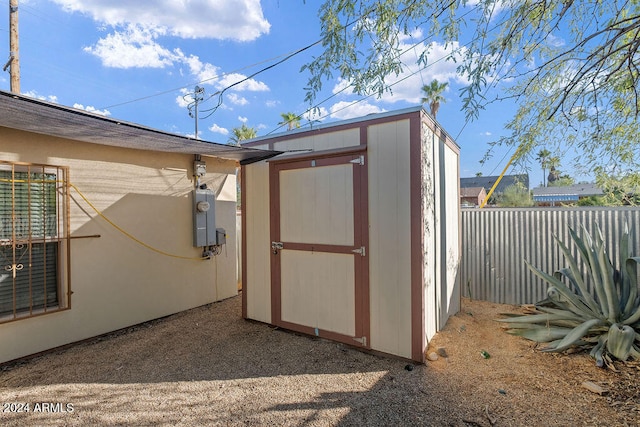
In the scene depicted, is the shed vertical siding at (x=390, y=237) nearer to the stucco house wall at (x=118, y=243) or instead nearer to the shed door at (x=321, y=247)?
the shed door at (x=321, y=247)

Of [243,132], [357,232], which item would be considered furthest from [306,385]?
[243,132]

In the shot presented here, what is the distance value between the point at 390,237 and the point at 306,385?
5.10 ft

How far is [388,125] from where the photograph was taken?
300 centimetres

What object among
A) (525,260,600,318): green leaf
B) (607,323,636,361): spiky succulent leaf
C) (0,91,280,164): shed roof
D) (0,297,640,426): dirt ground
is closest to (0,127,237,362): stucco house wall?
(0,91,280,164): shed roof

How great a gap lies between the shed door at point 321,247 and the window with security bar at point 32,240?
239cm

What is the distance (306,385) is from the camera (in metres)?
2.50

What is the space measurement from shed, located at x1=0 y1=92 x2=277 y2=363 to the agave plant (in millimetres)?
3732

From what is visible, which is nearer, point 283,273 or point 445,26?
point 445,26

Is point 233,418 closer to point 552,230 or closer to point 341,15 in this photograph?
point 341,15

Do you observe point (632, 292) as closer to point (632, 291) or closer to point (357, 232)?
point (632, 291)

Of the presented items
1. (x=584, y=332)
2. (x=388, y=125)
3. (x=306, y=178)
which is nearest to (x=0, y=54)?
(x=306, y=178)

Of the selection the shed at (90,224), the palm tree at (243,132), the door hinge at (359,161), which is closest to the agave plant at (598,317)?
the door hinge at (359,161)

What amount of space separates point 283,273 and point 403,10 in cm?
302

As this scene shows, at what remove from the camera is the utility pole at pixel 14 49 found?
4.65m
